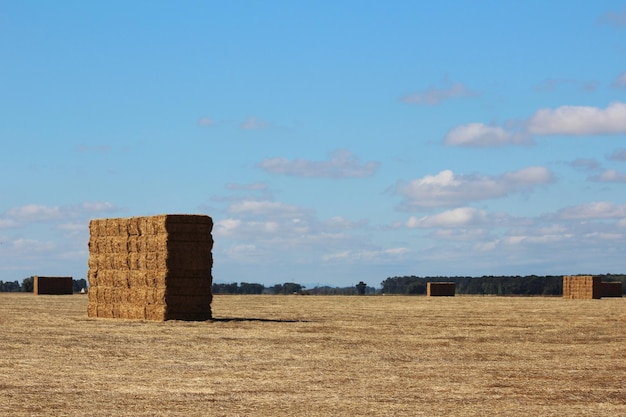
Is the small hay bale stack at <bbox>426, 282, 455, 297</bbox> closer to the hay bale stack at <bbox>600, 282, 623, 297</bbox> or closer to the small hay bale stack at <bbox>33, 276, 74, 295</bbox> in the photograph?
the hay bale stack at <bbox>600, 282, 623, 297</bbox>

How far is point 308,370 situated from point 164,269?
14731 millimetres

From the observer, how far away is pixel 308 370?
16688mm

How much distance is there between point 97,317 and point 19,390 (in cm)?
1991

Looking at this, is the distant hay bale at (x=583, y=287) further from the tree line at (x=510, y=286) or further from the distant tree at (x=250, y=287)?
the distant tree at (x=250, y=287)

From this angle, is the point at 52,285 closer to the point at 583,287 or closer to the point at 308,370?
the point at 583,287

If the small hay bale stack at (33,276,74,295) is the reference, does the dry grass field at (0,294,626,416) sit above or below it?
below

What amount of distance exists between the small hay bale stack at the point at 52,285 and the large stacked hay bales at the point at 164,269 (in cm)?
3379

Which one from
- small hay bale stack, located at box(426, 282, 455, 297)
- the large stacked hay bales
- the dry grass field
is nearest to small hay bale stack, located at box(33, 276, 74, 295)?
small hay bale stack, located at box(426, 282, 455, 297)

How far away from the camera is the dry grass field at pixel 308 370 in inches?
504

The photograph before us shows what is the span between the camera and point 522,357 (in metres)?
A: 19.5

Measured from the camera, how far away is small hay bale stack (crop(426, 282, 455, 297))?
71.4 meters

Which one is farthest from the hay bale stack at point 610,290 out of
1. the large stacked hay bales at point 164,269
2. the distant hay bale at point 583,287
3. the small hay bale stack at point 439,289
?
the large stacked hay bales at point 164,269

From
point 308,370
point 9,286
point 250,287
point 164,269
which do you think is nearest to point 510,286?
point 250,287

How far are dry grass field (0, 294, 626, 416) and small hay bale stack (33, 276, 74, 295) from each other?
38.2 metres
